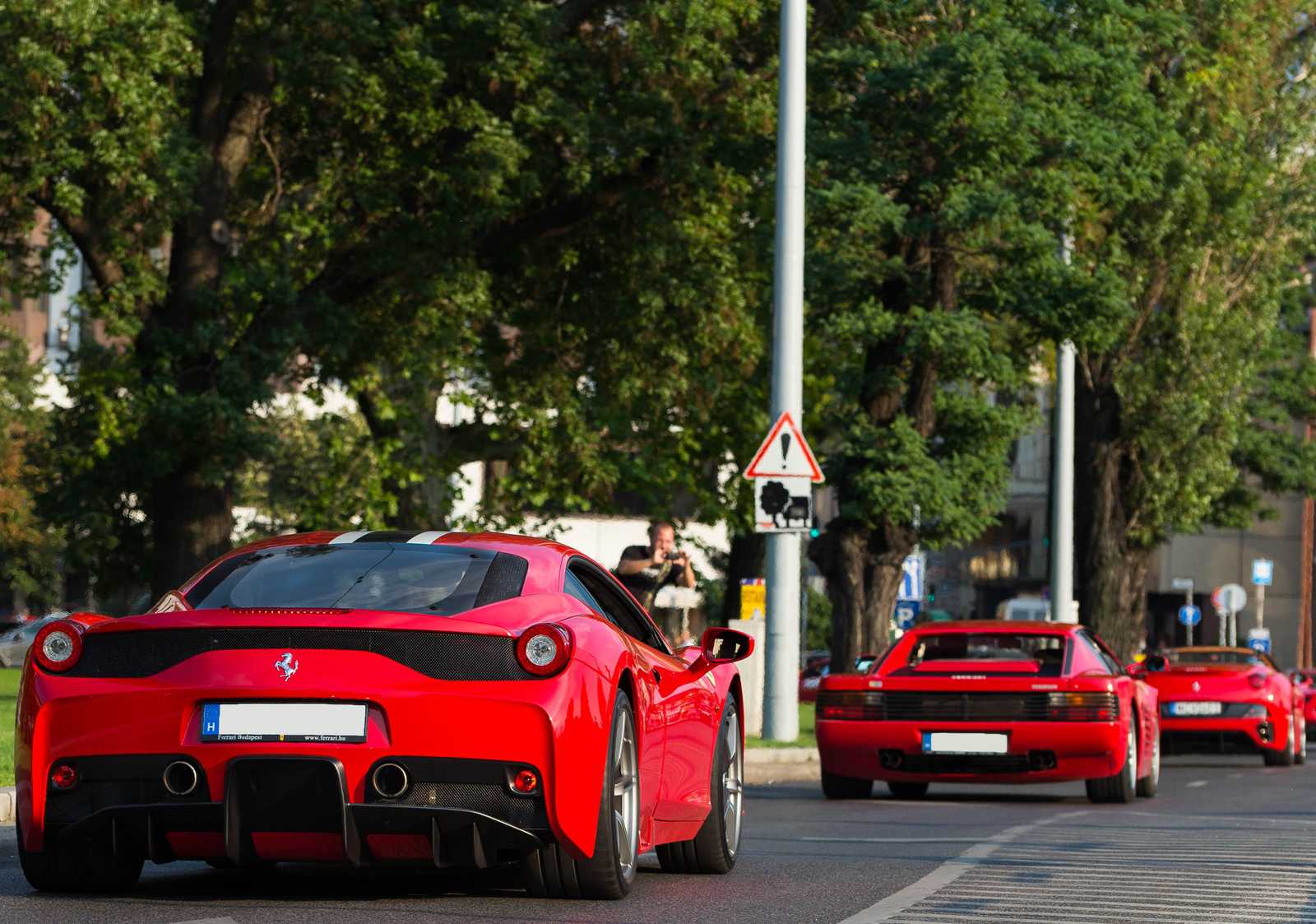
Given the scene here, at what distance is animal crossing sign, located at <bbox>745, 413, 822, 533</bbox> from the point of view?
18984 mm

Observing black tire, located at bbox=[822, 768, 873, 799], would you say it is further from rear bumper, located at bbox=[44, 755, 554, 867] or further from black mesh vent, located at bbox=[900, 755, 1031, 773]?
rear bumper, located at bbox=[44, 755, 554, 867]

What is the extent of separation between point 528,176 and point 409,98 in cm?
156

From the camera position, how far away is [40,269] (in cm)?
2533

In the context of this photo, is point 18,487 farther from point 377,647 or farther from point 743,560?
point 377,647

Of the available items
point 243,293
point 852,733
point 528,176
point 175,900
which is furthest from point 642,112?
point 175,900

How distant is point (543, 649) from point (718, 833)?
6.82ft

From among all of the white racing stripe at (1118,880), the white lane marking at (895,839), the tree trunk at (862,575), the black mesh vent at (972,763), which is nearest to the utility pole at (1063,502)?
the tree trunk at (862,575)

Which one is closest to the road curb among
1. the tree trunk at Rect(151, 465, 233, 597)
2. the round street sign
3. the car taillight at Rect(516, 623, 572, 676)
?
the tree trunk at Rect(151, 465, 233, 597)

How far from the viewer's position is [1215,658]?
930 inches

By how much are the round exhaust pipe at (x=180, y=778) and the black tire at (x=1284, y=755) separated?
670 inches

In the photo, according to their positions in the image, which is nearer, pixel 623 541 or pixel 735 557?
pixel 735 557

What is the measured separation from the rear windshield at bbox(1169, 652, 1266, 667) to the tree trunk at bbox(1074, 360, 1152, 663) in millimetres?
9091

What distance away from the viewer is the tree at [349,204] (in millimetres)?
21562

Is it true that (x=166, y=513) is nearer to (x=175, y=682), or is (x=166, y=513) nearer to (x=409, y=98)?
(x=409, y=98)
